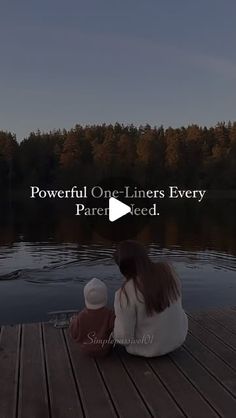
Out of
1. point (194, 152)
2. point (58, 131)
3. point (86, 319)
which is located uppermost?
point (58, 131)

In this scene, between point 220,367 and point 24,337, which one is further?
point 24,337

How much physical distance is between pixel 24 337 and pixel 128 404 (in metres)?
1.84

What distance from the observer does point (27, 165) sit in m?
78.3

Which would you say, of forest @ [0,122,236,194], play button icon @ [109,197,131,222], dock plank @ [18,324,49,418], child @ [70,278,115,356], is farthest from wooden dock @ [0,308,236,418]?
forest @ [0,122,236,194]

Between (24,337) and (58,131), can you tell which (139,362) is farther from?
(58,131)

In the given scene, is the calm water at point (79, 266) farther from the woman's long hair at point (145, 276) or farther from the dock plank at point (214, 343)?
the woman's long hair at point (145, 276)

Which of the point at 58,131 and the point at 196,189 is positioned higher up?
the point at 58,131

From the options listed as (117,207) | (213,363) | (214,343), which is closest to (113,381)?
(213,363)

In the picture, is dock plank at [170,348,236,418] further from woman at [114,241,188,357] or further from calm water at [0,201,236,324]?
calm water at [0,201,236,324]

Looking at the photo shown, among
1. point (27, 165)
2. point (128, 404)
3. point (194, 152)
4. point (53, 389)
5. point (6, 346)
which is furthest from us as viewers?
point (194, 152)

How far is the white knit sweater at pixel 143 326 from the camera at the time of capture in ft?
12.7

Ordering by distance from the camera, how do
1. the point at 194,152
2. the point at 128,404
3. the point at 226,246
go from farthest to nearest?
the point at 194,152 < the point at 226,246 < the point at 128,404

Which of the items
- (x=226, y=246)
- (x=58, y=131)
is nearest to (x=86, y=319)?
(x=226, y=246)

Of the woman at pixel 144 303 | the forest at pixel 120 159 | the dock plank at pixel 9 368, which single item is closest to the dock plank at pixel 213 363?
the woman at pixel 144 303
